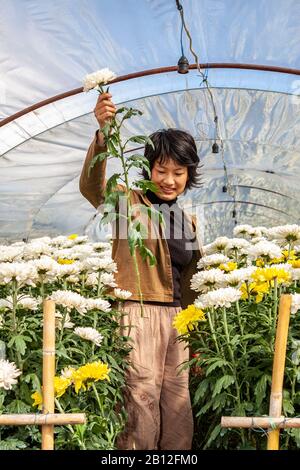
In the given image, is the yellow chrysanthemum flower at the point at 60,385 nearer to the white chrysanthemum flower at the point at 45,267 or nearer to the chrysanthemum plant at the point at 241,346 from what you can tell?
the chrysanthemum plant at the point at 241,346

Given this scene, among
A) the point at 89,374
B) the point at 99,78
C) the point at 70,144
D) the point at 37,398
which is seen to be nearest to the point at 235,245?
the point at 99,78

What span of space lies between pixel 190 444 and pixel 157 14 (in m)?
4.14

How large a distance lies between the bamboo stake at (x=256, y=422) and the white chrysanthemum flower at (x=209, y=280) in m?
0.61

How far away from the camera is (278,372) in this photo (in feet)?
5.82

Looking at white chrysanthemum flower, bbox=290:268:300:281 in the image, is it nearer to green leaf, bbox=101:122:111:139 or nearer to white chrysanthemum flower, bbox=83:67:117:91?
green leaf, bbox=101:122:111:139

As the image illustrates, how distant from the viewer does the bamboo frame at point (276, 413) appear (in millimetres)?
1689

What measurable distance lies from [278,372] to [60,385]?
0.63 metres

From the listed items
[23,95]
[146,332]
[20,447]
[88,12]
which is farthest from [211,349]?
[23,95]

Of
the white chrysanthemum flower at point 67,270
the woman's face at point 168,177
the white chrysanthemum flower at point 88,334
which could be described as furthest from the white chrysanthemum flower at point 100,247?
the white chrysanthemum flower at point 88,334

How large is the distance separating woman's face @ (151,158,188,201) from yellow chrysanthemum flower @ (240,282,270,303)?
21.0 inches

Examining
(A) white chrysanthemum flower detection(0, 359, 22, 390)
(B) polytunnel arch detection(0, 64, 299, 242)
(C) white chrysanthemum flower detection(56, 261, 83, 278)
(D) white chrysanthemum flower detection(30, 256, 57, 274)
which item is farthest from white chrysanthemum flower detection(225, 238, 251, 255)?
(B) polytunnel arch detection(0, 64, 299, 242)

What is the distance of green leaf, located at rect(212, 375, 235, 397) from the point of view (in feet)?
6.36

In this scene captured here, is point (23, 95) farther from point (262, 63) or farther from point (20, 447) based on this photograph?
point (20, 447)

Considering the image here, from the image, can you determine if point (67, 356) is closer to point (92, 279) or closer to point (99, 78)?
point (92, 279)
